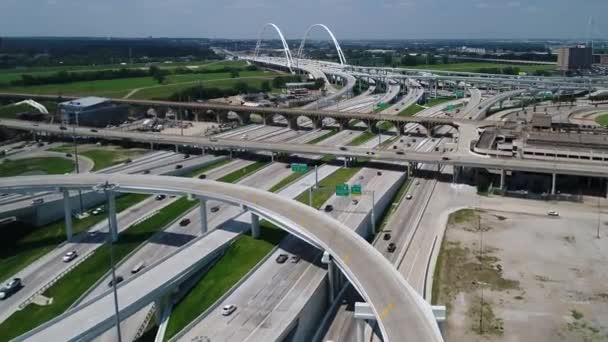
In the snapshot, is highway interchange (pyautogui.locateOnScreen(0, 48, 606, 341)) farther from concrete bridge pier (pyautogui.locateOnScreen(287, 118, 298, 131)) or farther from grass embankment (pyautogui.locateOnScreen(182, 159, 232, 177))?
concrete bridge pier (pyautogui.locateOnScreen(287, 118, 298, 131))

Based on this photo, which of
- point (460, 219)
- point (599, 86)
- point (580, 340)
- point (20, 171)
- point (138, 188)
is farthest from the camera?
point (599, 86)

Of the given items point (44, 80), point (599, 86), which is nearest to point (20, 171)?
point (44, 80)

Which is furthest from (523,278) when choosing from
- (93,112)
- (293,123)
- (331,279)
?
(93,112)

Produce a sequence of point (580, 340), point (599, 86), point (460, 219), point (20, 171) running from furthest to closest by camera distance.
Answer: point (599, 86) < point (20, 171) < point (460, 219) < point (580, 340)

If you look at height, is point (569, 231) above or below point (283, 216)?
below

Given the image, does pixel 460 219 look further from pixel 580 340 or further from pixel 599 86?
pixel 599 86

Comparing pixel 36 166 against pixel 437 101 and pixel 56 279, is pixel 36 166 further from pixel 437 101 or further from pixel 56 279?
pixel 437 101

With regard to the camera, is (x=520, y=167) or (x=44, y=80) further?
(x=44, y=80)
